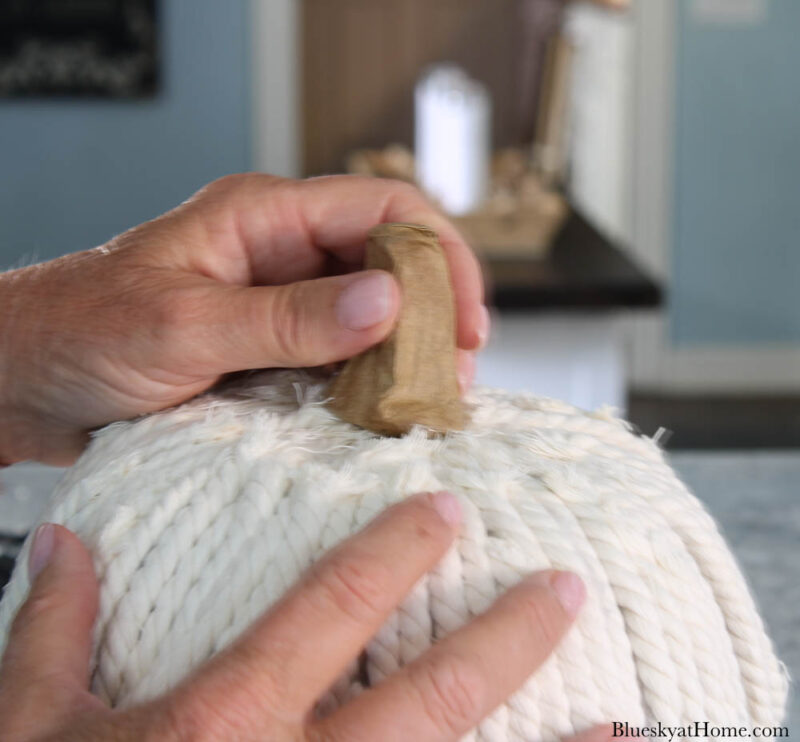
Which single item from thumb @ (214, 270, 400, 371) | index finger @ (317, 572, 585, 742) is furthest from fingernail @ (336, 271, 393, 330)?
index finger @ (317, 572, 585, 742)

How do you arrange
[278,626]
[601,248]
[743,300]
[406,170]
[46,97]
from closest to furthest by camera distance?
[278,626], [601,248], [406,170], [46,97], [743,300]

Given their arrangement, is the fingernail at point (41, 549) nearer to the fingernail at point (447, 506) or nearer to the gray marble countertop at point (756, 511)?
the fingernail at point (447, 506)

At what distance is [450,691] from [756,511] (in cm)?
51

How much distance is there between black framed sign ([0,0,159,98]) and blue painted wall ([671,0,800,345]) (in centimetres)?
180

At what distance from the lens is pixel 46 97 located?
3.46 m

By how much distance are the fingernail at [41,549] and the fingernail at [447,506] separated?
0.12 meters

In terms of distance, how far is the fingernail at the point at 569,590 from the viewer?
31 centimetres

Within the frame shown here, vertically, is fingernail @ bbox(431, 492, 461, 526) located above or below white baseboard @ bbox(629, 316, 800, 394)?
above

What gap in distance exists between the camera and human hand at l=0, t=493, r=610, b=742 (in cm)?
28

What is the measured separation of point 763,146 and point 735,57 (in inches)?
→ 12.2

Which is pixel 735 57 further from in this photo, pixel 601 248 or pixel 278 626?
pixel 278 626

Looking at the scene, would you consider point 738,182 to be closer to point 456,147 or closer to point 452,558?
point 456,147

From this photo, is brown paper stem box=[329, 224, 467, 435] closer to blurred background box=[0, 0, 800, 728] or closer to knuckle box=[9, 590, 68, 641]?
knuckle box=[9, 590, 68, 641]

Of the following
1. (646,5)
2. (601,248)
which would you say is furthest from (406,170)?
(646,5)
